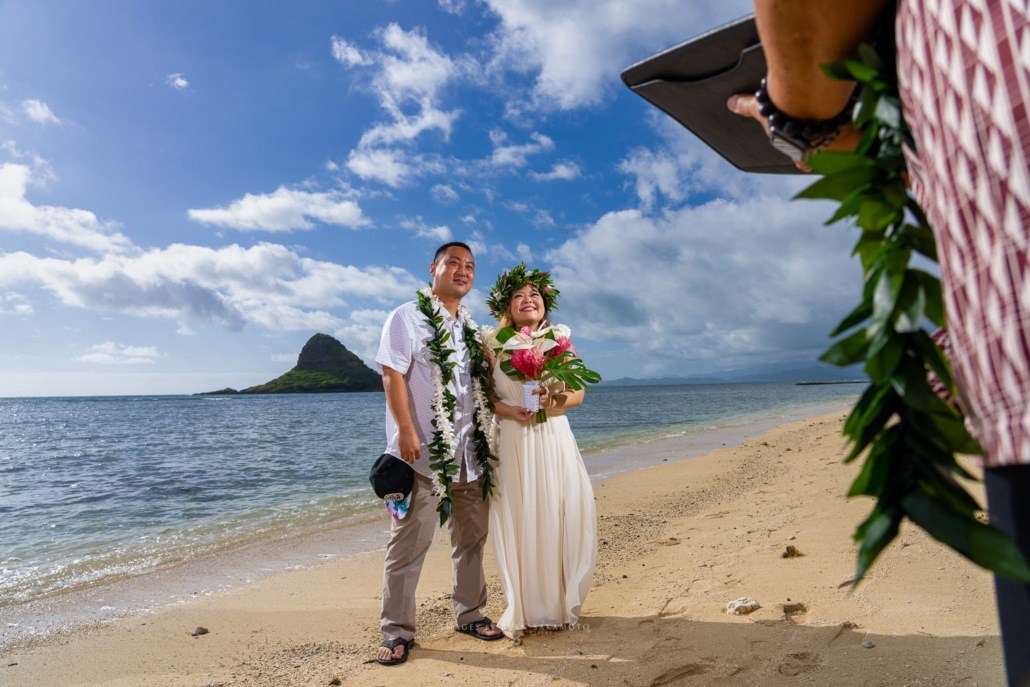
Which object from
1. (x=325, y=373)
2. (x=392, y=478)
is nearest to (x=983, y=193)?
(x=392, y=478)

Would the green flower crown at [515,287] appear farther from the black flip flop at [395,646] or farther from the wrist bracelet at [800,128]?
the wrist bracelet at [800,128]

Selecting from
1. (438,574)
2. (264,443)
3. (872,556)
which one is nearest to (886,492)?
(872,556)

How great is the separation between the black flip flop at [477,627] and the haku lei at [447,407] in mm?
838

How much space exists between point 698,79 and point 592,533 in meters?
3.41

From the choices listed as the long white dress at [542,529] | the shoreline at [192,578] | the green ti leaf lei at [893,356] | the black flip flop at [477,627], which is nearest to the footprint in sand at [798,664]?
the long white dress at [542,529]

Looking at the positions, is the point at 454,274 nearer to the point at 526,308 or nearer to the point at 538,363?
the point at 526,308

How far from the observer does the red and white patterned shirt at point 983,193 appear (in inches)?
27.8

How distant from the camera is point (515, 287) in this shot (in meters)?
4.66

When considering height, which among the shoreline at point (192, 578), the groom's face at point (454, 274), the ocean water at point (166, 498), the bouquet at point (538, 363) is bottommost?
the ocean water at point (166, 498)

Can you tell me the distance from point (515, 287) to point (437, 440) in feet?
4.14

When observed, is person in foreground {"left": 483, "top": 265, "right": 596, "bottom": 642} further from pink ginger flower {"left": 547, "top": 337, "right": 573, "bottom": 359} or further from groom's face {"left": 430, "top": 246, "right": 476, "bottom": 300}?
groom's face {"left": 430, "top": 246, "right": 476, "bottom": 300}

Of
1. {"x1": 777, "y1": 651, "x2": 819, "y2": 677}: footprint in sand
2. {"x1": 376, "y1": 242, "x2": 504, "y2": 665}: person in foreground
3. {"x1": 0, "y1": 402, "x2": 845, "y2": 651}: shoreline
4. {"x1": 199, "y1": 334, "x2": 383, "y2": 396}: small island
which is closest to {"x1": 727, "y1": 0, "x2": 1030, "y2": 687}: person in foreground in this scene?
{"x1": 777, "y1": 651, "x2": 819, "y2": 677}: footprint in sand

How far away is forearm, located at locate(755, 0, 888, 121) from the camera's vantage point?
0.97 m

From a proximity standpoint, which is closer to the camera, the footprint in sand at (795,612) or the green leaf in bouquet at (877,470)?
the green leaf in bouquet at (877,470)
